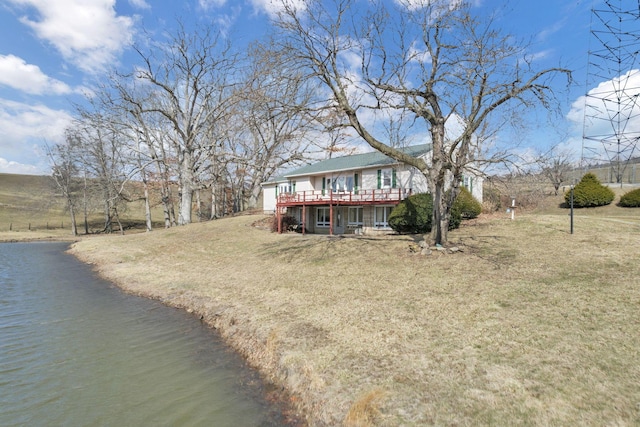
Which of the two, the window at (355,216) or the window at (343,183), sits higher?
the window at (343,183)

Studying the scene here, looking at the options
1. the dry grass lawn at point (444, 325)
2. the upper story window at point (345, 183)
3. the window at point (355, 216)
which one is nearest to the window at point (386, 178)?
the upper story window at point (345, 183)

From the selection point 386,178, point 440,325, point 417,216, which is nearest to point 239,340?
point 440,325

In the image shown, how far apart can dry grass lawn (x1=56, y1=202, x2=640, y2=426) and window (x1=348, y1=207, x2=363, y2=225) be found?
1153cm

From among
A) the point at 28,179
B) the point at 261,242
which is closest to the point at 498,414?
the point at 261,242

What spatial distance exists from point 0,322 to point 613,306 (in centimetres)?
1474

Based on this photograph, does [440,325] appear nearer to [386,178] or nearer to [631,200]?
[386,178]

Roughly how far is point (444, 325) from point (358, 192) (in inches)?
776

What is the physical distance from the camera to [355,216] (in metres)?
27.0

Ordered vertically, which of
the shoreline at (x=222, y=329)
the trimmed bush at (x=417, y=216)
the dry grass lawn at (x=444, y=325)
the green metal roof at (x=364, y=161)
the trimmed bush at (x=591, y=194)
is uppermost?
the green metal roof at (x=364, y=161)

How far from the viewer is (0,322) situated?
922 cm

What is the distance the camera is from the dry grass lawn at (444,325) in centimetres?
452

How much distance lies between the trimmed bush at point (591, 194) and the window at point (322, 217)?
1873 cm

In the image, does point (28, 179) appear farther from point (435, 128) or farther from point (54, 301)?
point (435, 128)

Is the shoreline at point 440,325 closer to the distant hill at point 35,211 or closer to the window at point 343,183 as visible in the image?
the window at point 343,183
